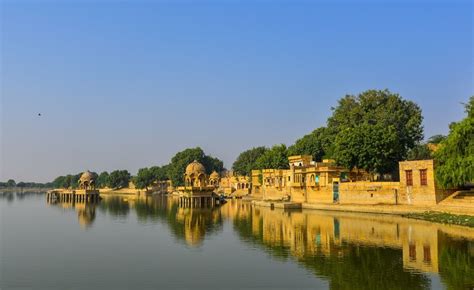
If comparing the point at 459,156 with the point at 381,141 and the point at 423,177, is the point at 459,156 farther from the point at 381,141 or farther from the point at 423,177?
the point at 381,141

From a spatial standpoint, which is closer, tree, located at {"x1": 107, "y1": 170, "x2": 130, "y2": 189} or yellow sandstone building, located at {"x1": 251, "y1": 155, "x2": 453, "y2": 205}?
yellow sandstone building, located at {"x1": 251, "y1": 155, "x2": 453, "y2": 205}

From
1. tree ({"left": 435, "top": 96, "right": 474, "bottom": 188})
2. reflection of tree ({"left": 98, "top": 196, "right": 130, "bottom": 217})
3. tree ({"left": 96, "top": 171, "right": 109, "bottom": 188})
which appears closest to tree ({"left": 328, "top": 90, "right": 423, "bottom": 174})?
tree ({"left": 435, "top": 96, "right": 474, "bottom": 188})

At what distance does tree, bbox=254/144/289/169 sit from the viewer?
8244cm

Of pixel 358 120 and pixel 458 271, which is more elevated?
pixel 358 120

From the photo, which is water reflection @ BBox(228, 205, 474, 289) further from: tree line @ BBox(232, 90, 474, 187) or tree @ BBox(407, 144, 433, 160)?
tree @ BBox(407, 144, 433, 160)

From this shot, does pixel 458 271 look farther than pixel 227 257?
No

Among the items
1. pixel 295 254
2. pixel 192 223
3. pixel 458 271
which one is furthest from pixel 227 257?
pixel 192 223

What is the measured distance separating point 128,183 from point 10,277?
5885 inches

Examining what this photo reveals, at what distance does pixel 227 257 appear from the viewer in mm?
26641

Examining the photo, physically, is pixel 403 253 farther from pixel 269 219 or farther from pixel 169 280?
pixel 269 219

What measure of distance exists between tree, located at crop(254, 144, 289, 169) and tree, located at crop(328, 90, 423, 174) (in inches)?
509

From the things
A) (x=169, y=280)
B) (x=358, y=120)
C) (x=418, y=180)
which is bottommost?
(x=169, y=280)

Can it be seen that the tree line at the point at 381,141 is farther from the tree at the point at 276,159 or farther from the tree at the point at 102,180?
the tree at the point at 102,180

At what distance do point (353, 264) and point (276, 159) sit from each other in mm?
59830
